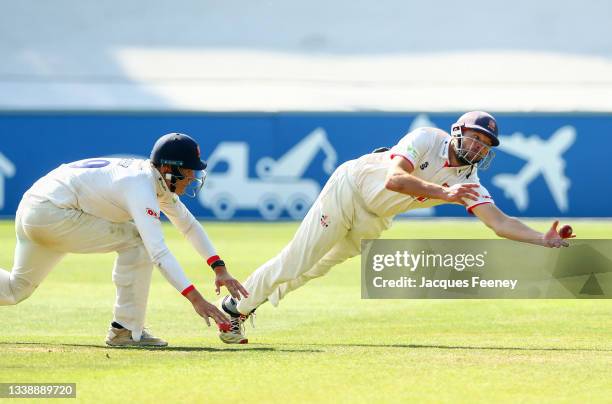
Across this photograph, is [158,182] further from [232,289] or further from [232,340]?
[232,340]

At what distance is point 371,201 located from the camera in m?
9.24

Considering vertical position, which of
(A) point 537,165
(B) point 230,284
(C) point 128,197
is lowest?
(A) point 537,165

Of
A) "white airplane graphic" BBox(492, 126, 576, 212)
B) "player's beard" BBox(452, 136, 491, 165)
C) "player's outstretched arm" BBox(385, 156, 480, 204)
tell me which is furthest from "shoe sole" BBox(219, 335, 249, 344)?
"white airplane graphic" BBox(492, 126, 576, 212)

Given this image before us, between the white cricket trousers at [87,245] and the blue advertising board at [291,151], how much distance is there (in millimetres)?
16114

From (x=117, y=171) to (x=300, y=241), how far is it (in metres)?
1.47

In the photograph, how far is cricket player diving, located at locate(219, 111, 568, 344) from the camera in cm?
894

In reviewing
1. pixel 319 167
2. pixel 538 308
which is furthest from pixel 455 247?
pixel 319 167

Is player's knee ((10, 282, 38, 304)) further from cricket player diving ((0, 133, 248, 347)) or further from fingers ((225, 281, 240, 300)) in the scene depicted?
fingers ((225, 281, 240, 300))

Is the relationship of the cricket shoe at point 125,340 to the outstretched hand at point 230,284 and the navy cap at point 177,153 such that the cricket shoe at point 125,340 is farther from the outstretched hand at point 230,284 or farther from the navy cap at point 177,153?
the navy cap at point 177,153

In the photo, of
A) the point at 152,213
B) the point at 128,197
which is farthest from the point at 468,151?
the point at 128,197

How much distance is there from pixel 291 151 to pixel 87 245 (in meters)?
16.6

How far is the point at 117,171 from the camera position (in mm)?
8758

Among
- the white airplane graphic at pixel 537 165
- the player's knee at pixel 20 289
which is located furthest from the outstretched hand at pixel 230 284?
the white airplane graphic at pixel 537 165

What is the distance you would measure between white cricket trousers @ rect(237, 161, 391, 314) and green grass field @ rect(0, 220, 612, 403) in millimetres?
425
